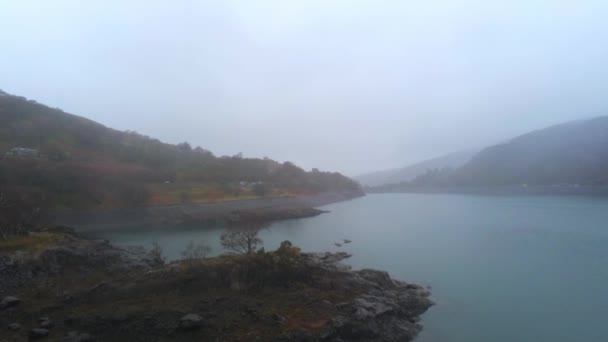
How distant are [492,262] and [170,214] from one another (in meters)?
41.1

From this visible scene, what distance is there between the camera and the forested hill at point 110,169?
47906 millimetres

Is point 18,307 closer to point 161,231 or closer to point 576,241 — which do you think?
point 161,231

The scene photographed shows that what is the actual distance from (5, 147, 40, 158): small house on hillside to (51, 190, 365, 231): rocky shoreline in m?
16.7

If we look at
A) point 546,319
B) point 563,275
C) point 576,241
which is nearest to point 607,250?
point 576,241

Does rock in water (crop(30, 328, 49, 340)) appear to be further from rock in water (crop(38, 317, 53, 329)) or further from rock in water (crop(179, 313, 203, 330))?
rock in water (crop(179, 313, 203, 330))

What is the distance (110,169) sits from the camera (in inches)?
2340

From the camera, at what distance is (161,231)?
141 feet

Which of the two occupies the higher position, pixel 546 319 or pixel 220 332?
pixel 220 332

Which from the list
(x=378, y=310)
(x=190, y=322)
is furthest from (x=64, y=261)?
(x=378, y=310)

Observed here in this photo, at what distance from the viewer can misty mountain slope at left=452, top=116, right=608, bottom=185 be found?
252ft

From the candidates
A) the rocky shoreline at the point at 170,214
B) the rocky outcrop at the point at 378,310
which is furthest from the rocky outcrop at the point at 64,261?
the rocky shoreline at the point at 170,214

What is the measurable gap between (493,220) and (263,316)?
1460 inches

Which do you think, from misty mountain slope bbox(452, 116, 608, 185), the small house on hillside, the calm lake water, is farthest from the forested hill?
misty mountain slope bbox(452, 116, 608, 185)

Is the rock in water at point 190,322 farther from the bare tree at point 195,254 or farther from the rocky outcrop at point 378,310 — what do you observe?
the bare tree at point 195,254
